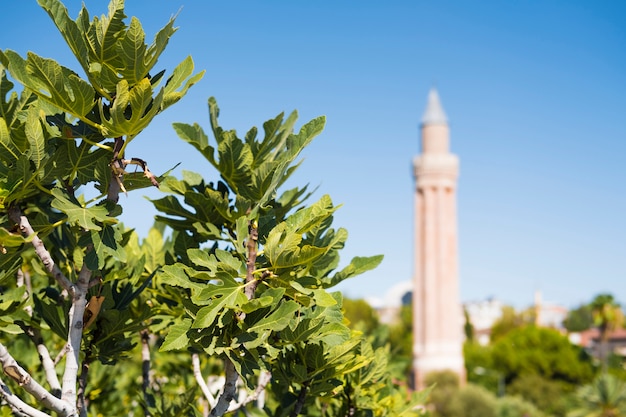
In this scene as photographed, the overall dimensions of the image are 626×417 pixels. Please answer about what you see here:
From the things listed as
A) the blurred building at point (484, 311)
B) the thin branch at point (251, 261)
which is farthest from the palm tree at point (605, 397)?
the blurred building at point (484, 311)

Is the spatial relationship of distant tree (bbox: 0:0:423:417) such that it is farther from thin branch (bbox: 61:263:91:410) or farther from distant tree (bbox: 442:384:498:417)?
distant tree (bbox: 442:384:498:417)

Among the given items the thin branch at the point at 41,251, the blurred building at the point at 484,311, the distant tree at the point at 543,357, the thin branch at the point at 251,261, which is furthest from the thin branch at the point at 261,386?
the blurred building at the point at 484,311

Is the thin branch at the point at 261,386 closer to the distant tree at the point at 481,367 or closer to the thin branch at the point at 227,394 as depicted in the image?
the thin branch at the point at 227,394

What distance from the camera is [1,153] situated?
341 centimetres

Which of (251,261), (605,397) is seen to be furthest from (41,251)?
(605,397)

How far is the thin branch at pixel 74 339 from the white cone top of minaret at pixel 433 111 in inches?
2651

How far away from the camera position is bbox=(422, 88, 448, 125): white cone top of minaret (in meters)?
69.2

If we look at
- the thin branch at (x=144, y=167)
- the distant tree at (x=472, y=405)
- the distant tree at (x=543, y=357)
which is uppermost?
the thin branch at (x=144, y=167)

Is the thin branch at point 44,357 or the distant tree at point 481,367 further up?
the thin branch at point 44,357

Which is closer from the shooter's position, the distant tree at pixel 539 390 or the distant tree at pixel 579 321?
the distant tree at pixel 539 390

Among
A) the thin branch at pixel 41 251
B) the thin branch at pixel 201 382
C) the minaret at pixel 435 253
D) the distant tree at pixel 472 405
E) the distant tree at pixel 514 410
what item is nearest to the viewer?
the thin branch at pixel 41 251

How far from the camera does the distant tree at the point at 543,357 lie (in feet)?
179

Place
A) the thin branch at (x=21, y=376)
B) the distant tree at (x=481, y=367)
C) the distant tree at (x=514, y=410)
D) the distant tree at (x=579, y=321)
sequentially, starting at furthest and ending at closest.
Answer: the distant tree at (x=579, y=321) → the distant tree at (x=481, y=367) → the distant tree at (x=514, y=410) → the thin branch at (x=21, y=376)

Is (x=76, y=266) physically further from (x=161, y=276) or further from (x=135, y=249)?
(x=135, y=249)
